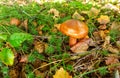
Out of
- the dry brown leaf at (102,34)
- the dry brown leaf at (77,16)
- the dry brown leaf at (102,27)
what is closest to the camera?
the dry brown leaf at (102,34)

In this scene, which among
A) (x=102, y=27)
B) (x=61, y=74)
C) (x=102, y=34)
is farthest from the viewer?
(x=102, y=27)

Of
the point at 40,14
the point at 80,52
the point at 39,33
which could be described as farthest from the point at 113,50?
the point at 40,14

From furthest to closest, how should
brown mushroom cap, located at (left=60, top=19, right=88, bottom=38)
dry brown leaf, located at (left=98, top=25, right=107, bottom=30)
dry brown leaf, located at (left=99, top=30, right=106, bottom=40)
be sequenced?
dry brown leaf, located at (left=98, top=25, right=107, bottom=30) → dry brown leaf, located at (left=99, top=30, right=106, bottom=40) → brown mushroom cap, located at (left=60, top=19, right=88, bottom=38)

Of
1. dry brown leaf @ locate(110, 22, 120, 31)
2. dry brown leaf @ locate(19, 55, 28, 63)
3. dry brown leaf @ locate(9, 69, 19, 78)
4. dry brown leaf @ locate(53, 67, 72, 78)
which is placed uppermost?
dry brown leaf @ locate(110, 22, 120, 31)

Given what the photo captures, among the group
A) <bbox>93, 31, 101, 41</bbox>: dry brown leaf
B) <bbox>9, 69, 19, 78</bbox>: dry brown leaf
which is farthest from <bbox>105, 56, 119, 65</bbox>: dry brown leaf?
<bbox>9, 69, 19, 78</bbox>: dry brown leaf

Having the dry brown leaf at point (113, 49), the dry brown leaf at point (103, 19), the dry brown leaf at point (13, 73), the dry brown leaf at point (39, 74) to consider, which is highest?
the dry brown leaf at point (103, 19)

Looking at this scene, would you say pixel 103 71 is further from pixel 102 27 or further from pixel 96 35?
pixel 102 27

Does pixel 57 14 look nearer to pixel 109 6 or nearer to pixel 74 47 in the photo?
pixel 74 47

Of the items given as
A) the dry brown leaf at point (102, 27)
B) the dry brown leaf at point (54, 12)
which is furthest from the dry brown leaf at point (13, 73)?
the dry brown leaf at point (102, 27)

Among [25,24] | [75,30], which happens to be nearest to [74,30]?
[75,30]

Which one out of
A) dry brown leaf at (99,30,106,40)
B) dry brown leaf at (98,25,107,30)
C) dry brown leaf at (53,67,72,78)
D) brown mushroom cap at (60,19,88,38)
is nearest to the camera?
dry brown leaf at (53,67,72,78)

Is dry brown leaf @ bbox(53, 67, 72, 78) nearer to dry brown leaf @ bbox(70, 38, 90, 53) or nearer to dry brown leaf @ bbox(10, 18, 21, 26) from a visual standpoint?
dry brown leaf @ bbox(70, 38, 90, 53)

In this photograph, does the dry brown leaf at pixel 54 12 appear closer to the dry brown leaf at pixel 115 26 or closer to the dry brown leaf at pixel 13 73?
the dry brown leaf at pixel 115 26
